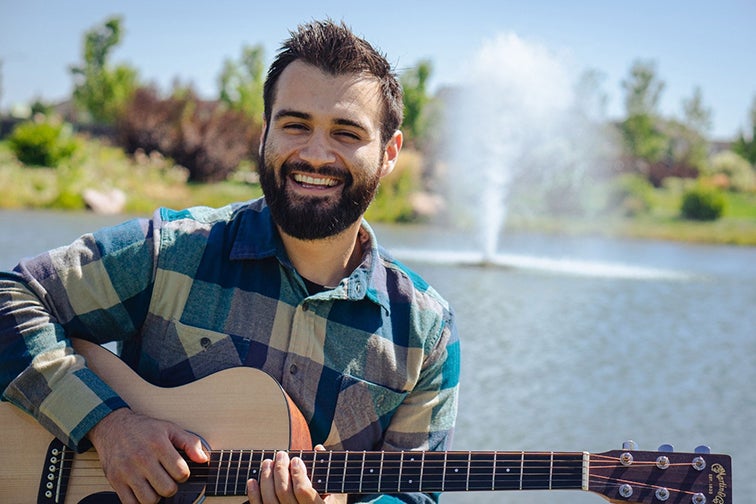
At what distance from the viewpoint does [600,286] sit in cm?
984

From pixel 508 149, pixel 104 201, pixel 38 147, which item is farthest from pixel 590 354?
pixel 38 147

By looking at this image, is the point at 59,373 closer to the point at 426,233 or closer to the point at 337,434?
the point at 337,434

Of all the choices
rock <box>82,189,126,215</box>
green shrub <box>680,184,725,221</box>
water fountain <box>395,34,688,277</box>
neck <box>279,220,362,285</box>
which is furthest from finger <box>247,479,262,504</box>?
green shrub <box>680,184,725,221</box>

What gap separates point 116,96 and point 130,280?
27.9 metres

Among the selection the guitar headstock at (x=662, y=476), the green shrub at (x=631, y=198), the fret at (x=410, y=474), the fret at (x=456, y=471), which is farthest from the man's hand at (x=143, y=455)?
the green shrub at (x=631, y=198)

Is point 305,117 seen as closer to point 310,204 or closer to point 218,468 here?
point 310,204

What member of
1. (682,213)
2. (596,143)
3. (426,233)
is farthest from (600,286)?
(596,143)

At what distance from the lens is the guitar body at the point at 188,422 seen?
2102mm

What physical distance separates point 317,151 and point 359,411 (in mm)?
675

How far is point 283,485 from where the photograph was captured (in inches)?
77.2

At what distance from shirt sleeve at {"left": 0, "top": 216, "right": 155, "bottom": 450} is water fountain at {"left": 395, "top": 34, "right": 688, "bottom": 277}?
8.75 m

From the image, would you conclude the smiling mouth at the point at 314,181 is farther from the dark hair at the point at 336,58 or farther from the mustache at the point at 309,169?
the dark hair at the point at 336,58

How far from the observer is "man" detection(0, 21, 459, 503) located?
215 centimetres

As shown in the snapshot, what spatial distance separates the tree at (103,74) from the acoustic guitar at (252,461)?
27.0 m
